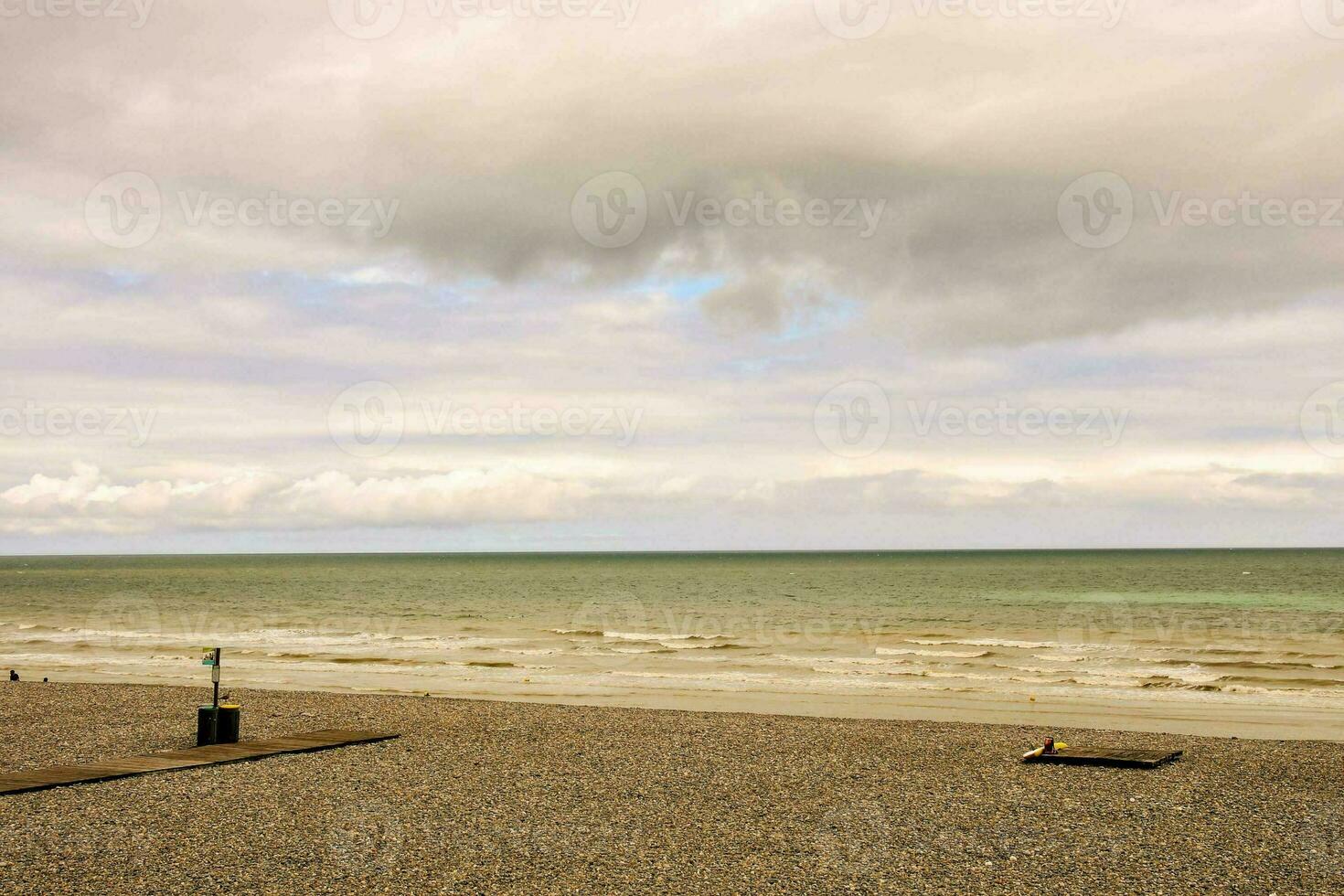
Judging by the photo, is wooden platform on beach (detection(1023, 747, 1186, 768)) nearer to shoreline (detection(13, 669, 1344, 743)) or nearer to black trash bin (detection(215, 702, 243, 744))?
shoreline (detection(13, 669, 1344, 743))

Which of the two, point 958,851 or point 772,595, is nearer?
point 958,851

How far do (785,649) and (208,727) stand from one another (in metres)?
24.9

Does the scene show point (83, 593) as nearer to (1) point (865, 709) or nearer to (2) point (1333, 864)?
(1) point (865, 709)

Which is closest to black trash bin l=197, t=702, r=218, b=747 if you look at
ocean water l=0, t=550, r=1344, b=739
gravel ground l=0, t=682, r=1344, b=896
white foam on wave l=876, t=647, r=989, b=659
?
gravel ground l=0, t=682, r=1344, b=896

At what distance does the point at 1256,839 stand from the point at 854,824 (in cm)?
369

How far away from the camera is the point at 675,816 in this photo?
10641 millimetres

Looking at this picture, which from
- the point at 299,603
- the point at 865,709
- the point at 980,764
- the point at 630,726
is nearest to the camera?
the point at 980,764

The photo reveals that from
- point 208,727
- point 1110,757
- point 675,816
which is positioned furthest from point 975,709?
point 208,727

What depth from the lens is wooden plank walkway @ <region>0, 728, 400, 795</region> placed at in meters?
11.7

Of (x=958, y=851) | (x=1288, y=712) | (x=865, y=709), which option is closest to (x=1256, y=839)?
(x=958, y=851)

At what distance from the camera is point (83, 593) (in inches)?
3538

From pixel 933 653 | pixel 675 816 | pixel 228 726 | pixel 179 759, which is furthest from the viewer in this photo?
pixel 933 653

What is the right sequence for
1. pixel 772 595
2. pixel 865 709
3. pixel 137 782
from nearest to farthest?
pixel 137 782, pixel 865 709, pixel 772 595

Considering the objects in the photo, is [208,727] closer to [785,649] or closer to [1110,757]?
[1110,757]
